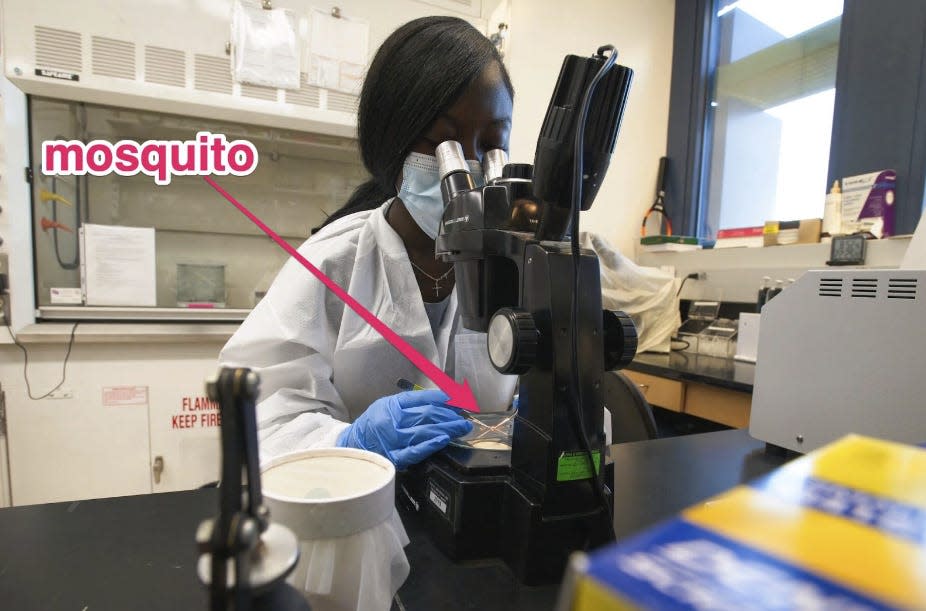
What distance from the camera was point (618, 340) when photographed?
0.48 meters

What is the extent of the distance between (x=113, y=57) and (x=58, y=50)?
0.16m

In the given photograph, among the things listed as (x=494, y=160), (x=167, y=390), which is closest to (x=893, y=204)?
(x=494, y=160)

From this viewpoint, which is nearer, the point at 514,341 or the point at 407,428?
the point at 514,341

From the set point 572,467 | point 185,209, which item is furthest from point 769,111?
point 185,209

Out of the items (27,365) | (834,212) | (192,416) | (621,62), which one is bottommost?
(192,416)

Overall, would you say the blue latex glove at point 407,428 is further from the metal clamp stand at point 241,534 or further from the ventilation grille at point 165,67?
the ventilation grille at point 165,67

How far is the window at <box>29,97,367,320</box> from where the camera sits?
1.87 metres

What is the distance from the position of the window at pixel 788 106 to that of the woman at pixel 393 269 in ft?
6.29

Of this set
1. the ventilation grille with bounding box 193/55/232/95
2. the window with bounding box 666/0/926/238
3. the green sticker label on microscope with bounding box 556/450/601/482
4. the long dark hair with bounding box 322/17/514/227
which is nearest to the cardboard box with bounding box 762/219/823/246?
the window with bounding box 666/0/926/238

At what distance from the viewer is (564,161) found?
1.50ft

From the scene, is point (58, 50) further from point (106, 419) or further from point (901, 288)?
point (901, 288)

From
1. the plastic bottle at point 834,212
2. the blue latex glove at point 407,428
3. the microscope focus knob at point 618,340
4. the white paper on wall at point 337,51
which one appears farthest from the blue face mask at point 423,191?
the plastic bottle at point 834,212

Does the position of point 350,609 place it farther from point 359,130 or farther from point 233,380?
point 359,130

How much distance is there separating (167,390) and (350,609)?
1.96 meters
